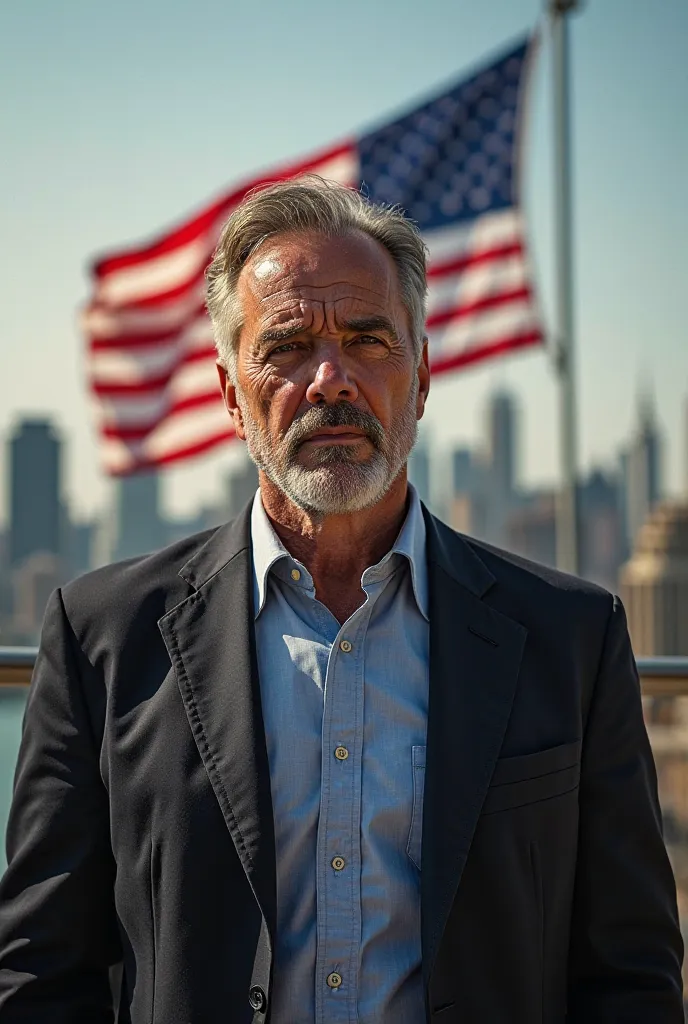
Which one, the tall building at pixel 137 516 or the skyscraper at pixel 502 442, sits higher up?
the skyscraper at pixel 502 442

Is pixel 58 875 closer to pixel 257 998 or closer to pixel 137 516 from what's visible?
pixel 257 998

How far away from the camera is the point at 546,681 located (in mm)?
2297

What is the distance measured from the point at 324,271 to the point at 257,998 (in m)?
1.33

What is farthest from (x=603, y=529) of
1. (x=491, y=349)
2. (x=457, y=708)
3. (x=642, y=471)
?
(x=457, y=708)

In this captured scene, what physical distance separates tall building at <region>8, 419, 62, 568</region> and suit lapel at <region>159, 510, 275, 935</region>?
372 ft

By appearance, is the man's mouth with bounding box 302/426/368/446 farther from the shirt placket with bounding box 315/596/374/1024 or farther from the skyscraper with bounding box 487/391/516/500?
the skyscraper with bounding box 487/391/516/500

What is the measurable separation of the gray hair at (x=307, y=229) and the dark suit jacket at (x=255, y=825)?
55 centimetres

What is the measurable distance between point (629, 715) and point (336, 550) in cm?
64

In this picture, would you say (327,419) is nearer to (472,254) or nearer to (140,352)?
(140,352)

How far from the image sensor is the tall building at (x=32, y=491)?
11300cm

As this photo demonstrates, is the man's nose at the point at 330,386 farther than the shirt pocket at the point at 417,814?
Yes

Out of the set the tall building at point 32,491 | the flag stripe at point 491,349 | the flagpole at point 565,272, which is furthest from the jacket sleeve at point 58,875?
the tall building at point 32,491

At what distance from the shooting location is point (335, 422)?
231cm

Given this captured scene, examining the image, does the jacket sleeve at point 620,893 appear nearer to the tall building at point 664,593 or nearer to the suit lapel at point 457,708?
the suit lapel at point 457,708
